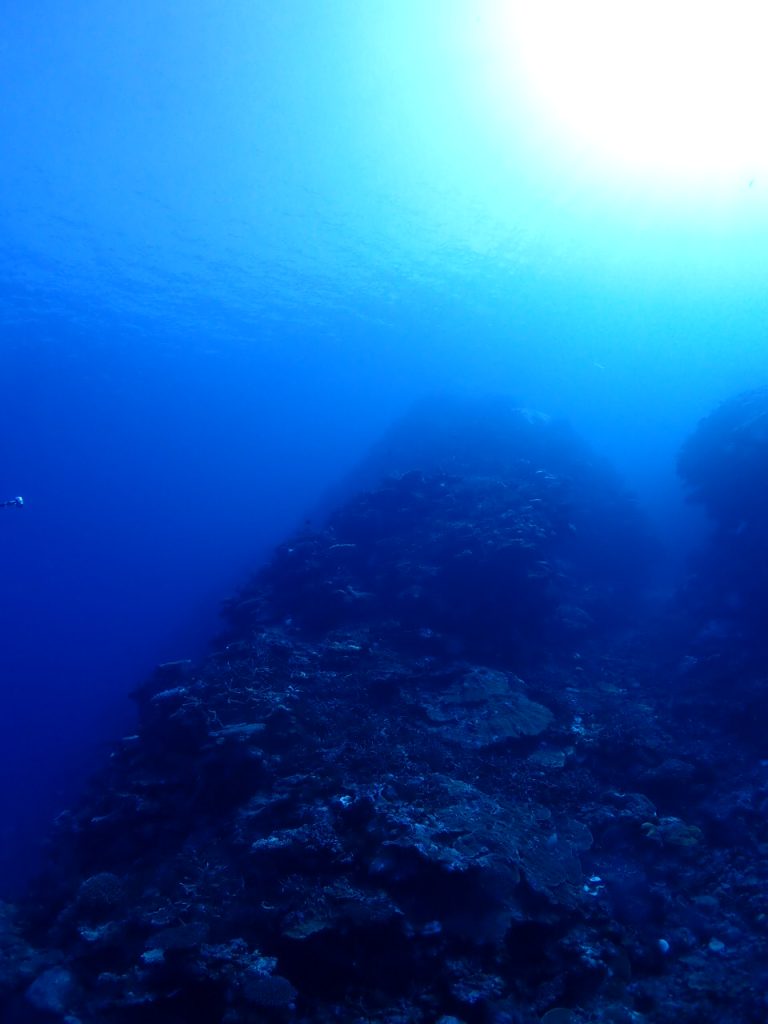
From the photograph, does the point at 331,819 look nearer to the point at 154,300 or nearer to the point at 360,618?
the point at 360,618

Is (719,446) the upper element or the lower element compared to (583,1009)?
upper

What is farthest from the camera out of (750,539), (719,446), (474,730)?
(719,446)

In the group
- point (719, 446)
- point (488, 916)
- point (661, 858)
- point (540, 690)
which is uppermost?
point (719, 446)

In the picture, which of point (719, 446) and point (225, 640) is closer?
point (225, 640)

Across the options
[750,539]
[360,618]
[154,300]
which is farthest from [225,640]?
[154,300]

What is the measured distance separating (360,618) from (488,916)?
9.89 m

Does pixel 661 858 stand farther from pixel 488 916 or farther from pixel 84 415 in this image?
pixel 84 415

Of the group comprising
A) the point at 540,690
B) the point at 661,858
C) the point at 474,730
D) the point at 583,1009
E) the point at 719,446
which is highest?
the point at 719,446

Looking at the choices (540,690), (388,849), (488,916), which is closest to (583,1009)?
(488,916)

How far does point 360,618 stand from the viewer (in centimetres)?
1627

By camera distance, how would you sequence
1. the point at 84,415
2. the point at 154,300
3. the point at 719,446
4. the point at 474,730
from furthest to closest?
the point at 84,415 < the point at 154,300 < the point at 719,446 < the point at 474,730

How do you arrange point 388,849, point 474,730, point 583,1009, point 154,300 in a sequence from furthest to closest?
point 154,300
point 474,730
point 388,849
point 583,1009

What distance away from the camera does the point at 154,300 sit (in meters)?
52.2

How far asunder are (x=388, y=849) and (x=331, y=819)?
123 cm
